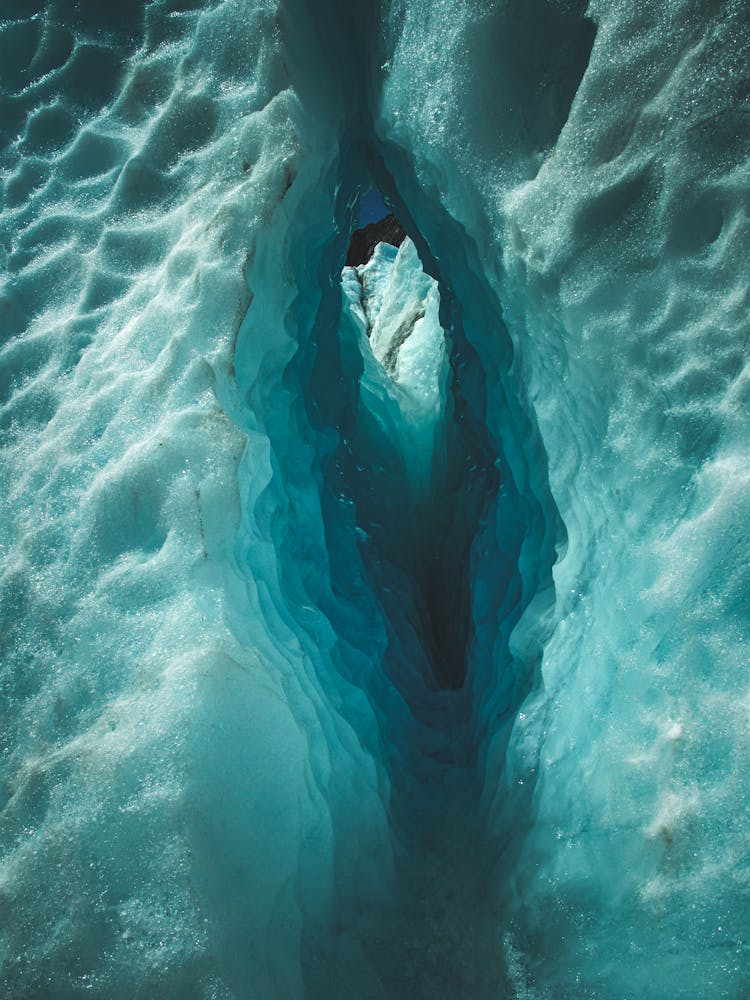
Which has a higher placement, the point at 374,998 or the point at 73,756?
the point at 73,756

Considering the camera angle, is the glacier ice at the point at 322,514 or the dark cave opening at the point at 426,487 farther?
the dark cave opening at the point at 426,487

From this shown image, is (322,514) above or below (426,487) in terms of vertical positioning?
below

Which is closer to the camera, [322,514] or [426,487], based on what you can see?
[322,514]

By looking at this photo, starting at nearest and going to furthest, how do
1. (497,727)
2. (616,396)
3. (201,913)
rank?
1. (201,913)
2. (616,396)
3. (497,727)

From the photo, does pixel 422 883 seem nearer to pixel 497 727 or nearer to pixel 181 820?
pixel 497 727

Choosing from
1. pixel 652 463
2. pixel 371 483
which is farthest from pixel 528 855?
pixel 371 483

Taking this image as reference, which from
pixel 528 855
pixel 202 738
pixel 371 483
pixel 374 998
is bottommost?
pixel 374 998

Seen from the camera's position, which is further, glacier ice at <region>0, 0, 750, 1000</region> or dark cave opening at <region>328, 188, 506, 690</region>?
dark cave opening at <region>328, 188, 506, 690</region>

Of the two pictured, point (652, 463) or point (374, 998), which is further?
point (374, 998)
